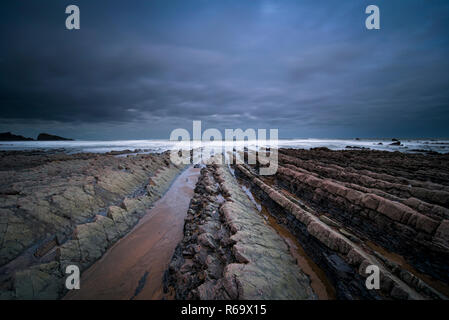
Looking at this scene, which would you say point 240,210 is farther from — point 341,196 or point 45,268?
point 45,268

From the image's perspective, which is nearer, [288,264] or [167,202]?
[288,264]

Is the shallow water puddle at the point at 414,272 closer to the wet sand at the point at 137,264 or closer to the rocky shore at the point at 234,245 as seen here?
the rocky shore at the point at 234,245

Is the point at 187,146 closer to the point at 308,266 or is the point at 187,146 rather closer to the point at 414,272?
the point at 308,266

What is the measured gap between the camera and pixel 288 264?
4254 mm

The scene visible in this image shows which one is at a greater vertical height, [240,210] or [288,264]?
[240,210]

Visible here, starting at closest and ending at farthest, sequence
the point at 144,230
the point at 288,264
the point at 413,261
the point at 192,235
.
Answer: the point at 288,264, the point at 413,261, the point at 192,235, the point at 144,230

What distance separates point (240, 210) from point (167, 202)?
4796 millimetres

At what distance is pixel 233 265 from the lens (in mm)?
3525

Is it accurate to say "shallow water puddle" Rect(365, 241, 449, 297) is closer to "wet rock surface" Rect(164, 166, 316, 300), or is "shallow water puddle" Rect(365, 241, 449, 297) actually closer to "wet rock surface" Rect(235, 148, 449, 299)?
"wet rock surface" Rect(235, 148, 449, 299)

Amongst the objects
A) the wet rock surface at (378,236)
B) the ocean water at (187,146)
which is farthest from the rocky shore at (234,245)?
the ocean water at (187,146)

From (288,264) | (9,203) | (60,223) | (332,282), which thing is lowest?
(332,282)

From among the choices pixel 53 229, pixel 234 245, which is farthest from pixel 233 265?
pixel 53 229

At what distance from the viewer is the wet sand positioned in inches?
146
